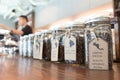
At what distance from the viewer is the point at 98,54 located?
513 mm

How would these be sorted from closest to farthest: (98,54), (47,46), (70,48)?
(98,54), (70,48), (47,46)

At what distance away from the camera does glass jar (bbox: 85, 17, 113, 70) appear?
1.67 ft

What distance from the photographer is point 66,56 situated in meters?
0.65

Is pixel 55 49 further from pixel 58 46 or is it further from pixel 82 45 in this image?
pixel 82 45

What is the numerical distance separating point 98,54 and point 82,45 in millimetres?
128

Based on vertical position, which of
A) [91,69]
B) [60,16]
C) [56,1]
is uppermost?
[56,1]

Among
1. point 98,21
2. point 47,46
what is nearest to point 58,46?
point 47,46

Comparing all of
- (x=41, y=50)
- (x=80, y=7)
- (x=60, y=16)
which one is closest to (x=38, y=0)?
(x=60, y=16)

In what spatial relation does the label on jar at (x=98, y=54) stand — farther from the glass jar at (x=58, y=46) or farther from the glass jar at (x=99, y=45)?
the glass jar at (x=58, y=46)

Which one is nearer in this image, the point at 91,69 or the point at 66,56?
the point at 91,69

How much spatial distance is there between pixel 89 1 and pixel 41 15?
264cm

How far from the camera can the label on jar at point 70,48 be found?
2.04 ft

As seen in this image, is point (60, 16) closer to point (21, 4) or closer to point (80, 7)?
point (80, 7)

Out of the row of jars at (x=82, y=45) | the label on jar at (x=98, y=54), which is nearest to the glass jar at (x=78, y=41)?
the row of jars at (x=82, y=45)
